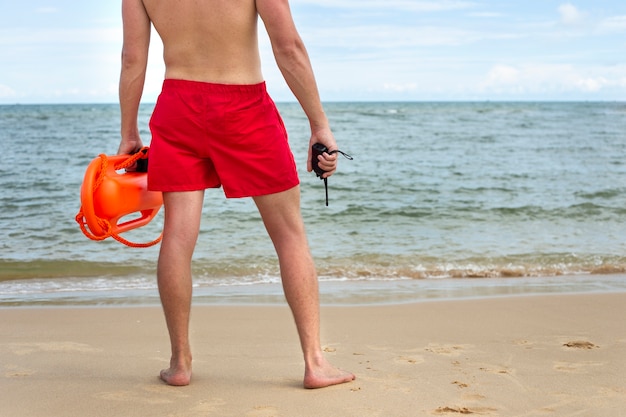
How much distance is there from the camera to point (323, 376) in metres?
2.93

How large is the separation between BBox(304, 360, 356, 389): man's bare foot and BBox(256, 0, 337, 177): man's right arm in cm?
75

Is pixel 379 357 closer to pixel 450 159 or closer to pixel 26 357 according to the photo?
pixel 26 357

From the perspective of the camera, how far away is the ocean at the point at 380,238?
5645 mm

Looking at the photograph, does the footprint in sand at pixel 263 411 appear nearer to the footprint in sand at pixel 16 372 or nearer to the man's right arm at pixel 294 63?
the man's right arm at pixel 294 63

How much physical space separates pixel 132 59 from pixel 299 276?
3.40 ft

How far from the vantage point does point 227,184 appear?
9.18ft

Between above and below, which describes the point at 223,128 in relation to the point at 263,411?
above

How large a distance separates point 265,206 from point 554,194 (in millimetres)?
8982

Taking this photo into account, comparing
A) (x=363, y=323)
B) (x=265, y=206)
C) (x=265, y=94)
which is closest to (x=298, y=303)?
(x=265, y=206)

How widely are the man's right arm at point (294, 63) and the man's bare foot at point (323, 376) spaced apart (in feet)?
2.45

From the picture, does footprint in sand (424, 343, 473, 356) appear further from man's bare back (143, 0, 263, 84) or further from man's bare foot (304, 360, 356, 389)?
man's bare back (143, 0, 263, 84)

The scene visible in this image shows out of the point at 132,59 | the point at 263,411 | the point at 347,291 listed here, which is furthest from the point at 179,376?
the point at 347,291

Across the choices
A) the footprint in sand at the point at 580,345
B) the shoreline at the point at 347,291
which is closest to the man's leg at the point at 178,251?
the footprint in sand at the point at 580,345

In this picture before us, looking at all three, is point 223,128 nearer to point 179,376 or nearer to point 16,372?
point 179,376
